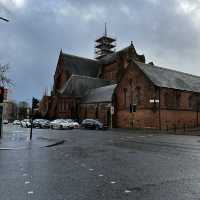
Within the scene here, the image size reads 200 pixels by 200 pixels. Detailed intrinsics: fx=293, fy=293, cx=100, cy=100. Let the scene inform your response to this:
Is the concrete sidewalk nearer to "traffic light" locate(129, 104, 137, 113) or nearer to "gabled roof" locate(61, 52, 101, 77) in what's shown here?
"traffic light" locate(129, 104, 137, 113)

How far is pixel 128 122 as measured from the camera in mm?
53781

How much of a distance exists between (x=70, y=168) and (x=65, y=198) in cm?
395

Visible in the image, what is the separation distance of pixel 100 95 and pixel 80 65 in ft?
76.0

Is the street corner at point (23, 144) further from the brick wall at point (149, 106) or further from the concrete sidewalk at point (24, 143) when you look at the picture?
the brick wall at point (149, 106)

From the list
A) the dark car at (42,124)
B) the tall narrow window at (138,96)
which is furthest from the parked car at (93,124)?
the dark car at (42,124)

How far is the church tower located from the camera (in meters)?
102

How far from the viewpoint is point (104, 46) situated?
10275 cm

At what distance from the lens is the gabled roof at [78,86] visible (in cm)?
7081

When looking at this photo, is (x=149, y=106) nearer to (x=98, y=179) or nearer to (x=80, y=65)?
(x=80, y=65)

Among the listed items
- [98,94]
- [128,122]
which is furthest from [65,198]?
[98,94]

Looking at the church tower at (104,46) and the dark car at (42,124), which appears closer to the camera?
the dark car at (42,124)

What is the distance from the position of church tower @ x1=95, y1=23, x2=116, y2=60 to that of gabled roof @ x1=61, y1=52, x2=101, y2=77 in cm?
1322

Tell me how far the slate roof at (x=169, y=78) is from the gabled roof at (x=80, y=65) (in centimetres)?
3170

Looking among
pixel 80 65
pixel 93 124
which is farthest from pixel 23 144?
pixel 80 65
